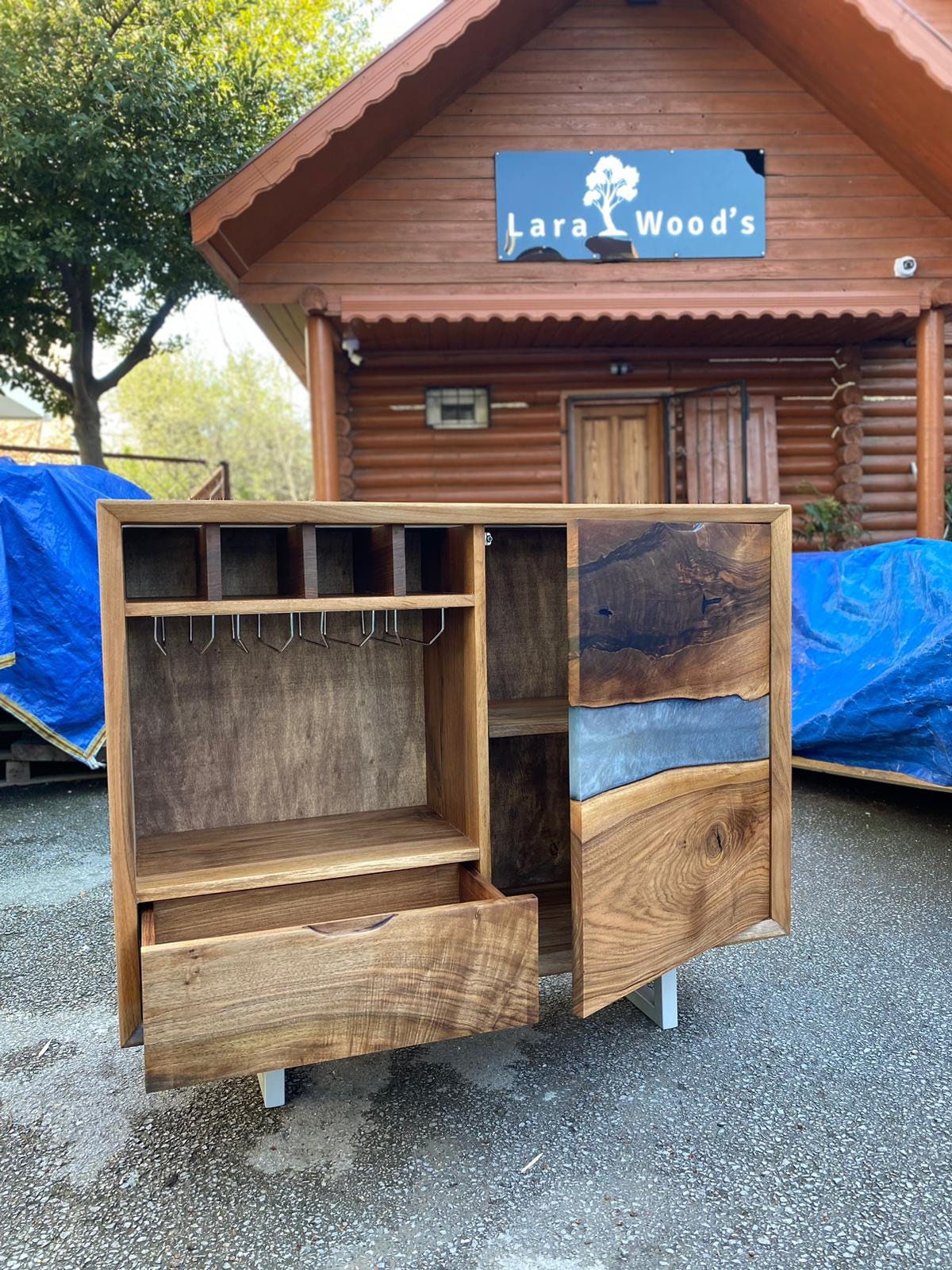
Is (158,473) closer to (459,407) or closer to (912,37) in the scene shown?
(459,407)

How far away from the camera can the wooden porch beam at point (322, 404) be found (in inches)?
251

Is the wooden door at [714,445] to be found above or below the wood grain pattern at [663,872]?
above

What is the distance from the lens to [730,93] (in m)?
6.63

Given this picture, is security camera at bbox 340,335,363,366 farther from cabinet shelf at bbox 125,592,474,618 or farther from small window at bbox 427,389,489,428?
cabinet shelf at bbox 125,592,474,618

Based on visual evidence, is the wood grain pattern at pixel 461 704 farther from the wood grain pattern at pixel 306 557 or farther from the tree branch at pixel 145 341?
the tree branch at pixel 145 341

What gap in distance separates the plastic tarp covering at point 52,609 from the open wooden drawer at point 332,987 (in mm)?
3703

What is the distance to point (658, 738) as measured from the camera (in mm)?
2199

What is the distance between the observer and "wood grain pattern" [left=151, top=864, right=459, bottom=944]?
2.23m

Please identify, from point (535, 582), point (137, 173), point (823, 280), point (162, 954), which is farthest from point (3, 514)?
point (137, 173)

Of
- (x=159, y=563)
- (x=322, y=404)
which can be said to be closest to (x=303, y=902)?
(x=159, y=563)

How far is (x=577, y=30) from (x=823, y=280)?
2587 mm

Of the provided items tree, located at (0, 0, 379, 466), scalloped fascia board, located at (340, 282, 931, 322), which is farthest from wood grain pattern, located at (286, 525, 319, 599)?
tree, located at (0, 0, 379, 466)

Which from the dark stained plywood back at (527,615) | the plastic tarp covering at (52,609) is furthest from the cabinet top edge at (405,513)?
the plastic tarp covering at (52,609)

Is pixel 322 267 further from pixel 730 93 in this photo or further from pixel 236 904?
pixel 236 904
